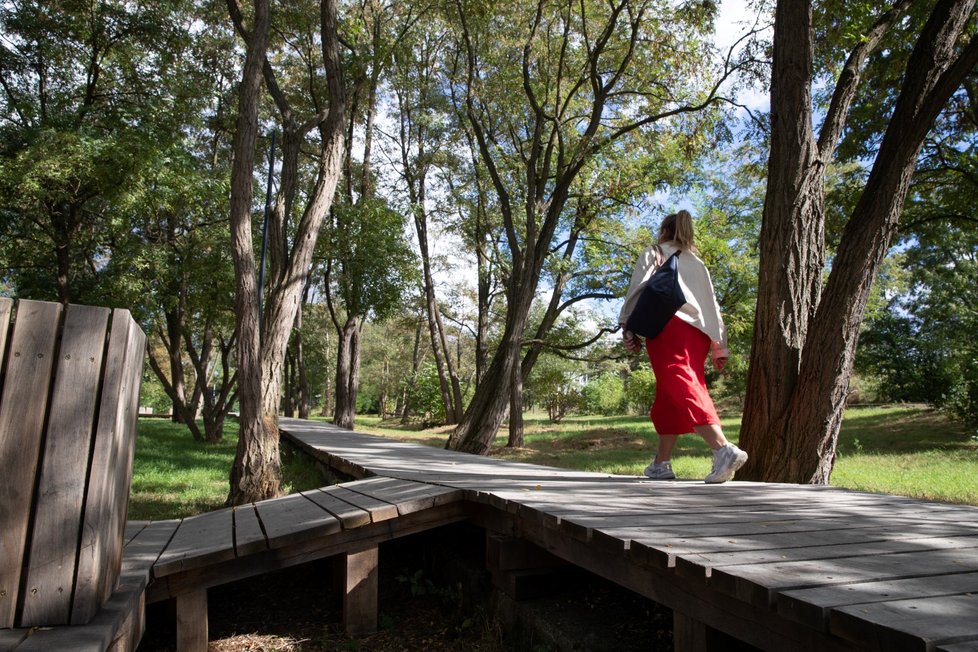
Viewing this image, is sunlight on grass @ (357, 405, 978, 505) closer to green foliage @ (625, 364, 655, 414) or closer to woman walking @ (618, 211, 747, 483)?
woman walking @ (618, 211, 747, 483)

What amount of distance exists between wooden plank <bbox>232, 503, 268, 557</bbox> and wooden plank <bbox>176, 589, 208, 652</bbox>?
29 cm

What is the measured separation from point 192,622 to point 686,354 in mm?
3394

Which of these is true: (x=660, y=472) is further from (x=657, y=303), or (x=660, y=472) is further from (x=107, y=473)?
(x=107, y=473)

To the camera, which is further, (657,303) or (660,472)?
(660,472)

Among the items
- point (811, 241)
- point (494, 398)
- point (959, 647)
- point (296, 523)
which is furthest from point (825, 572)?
point (494, 398)

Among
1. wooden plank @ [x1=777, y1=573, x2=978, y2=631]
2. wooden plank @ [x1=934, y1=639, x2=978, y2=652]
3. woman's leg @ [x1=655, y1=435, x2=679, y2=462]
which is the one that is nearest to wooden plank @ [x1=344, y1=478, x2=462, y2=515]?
woman's leg @ [x1=655, y1=435, x2=679, y2=462]

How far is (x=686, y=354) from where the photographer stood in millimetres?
4410

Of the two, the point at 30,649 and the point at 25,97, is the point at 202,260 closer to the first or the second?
the point at 25,97

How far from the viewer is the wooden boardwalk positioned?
164 cm

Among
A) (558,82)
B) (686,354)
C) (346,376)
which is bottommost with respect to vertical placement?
(686,354)

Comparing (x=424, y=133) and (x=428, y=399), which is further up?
(x=424, y=133)

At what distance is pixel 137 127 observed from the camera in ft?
41.8

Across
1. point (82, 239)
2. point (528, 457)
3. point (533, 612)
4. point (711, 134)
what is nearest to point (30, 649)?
point (533, 612)

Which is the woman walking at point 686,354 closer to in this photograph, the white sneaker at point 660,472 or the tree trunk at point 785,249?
the white sneaker at point 660,472
